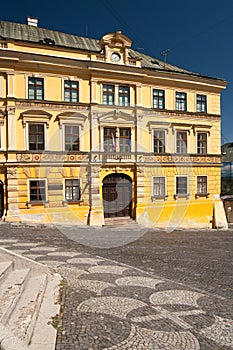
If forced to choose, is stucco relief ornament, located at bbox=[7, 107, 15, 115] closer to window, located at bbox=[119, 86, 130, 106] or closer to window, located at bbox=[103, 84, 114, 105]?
window, located at bbox=[103, 84, 114, 105]

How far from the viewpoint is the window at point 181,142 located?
21953 millimetres

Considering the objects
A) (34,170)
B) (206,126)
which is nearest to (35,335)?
(34,170)

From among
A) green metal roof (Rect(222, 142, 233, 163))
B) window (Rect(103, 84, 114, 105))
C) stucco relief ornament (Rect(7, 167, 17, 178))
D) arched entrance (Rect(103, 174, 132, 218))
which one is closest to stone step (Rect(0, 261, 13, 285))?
stucco relief ornament (Rect(7, 167, 17, 178))

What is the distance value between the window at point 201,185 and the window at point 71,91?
10.9m

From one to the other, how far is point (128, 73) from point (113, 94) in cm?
174

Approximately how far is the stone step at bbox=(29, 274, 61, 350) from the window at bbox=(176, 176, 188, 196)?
17260 millimetres

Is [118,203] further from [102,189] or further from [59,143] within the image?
[59,143]

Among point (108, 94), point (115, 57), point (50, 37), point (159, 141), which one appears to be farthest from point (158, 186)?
point (50, 37)

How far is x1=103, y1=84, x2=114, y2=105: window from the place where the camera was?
1972 centimetres

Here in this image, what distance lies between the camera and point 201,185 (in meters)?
22.6

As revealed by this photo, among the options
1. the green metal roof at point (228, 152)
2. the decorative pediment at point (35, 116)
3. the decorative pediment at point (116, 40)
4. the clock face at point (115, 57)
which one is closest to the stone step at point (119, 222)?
the decorative pediment at point (35, 116)

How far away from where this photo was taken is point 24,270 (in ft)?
19.7

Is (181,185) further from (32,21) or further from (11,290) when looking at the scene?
(11,290)

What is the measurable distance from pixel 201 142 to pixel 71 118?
1026 centimetres
